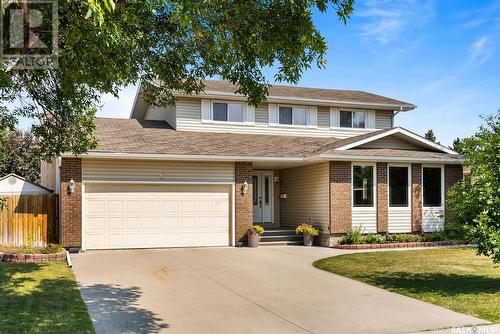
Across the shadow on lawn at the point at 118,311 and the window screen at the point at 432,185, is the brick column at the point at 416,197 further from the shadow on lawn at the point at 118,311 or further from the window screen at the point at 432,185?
the shadow on lawn at the point at 118,311

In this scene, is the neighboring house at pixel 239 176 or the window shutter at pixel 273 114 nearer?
the neighboring house at pixel 239 176

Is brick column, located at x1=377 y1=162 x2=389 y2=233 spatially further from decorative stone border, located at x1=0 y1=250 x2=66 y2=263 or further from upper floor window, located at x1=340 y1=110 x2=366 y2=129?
decorative stone border, located at x1=0 y1=250 x2=66 y2=263

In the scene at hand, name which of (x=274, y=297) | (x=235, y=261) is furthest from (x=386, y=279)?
(x=235, y=261)

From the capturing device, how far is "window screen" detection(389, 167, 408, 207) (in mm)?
18531

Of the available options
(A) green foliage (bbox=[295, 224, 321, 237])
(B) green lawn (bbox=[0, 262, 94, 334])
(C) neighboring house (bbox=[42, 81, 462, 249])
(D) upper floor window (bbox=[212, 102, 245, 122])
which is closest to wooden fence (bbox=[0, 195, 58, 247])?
(C) neighboring house (bbox=[42, 81, 462, 249])

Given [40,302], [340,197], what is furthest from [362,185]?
[40,302]

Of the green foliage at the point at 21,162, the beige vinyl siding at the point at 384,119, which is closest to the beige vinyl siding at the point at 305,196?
the beige vinyl siding at the point at 384,119

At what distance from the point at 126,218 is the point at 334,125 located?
35.6 ft

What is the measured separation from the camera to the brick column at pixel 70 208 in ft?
50.6

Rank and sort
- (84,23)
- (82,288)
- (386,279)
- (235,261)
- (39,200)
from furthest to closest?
(39,200) < (235,261) < (386,279) < (82,288) < (84,23)

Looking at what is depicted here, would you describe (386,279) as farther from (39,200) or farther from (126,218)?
(39,200)

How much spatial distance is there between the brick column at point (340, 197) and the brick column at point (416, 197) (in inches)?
109

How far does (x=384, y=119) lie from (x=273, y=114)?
577 centimetres

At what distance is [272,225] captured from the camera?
21.4 meters
